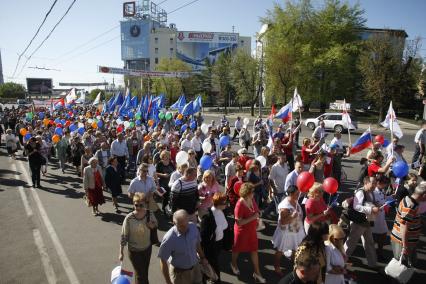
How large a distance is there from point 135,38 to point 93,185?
97444 mm

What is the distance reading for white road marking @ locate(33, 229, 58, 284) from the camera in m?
5.56

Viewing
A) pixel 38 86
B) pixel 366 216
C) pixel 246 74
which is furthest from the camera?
pixel 38 86

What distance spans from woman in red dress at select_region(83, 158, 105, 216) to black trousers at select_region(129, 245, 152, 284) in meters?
4.21

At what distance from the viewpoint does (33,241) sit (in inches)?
273

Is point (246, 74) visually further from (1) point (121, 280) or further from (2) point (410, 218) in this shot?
(1) point (121, 280)

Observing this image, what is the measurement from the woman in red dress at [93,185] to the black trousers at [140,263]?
421cm

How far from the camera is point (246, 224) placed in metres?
5.17

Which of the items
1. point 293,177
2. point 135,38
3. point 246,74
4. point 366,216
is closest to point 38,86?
point 135,38

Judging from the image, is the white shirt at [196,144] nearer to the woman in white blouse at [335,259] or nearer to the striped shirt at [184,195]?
the striped shirt at [184,195]

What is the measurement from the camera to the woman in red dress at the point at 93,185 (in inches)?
329

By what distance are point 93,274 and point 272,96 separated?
127 ft

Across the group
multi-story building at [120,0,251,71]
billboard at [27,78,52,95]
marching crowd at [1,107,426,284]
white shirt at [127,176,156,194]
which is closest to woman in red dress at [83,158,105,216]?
marching crowd at [1,107,426,284]

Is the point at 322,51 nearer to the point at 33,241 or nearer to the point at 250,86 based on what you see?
the point at 250,86

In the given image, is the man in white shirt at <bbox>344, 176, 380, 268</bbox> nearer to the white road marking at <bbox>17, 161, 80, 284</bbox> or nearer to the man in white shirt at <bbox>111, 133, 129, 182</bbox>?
the white road marking at <bbox>17, 161, 80, 284</bbox>
